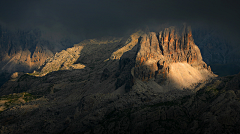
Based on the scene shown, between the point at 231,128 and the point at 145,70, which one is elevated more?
the point at 145,70

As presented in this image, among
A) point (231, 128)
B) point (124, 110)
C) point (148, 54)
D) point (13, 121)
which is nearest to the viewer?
point (231, 128)

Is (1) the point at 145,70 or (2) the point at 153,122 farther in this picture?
(1) the point at 145,70

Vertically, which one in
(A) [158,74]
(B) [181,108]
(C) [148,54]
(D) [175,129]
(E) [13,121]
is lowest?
(E) [13,121]

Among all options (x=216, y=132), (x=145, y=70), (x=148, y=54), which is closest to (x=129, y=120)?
(x=216, y=132)

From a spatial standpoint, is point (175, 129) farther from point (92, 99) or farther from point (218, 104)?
point (92, 99)

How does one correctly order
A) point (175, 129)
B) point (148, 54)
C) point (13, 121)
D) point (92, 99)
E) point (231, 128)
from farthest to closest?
1. point (148, 54)
2. point (13, 121)
3. point (92, 99)
4. point (175, 129)
5. point (231, 128)

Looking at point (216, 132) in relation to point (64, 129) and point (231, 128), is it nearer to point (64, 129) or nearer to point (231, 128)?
point (231, 128)

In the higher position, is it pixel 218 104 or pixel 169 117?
pixel 218 104

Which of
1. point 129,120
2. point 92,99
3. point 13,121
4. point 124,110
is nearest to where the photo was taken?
point 129,120

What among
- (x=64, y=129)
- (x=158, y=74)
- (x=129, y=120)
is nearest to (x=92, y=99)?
(x=64, y=129)
